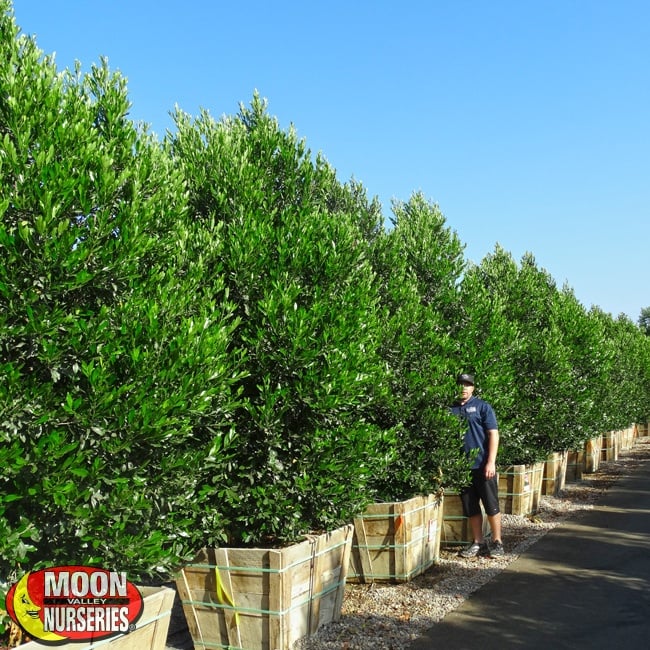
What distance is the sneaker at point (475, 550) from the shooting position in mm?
9633

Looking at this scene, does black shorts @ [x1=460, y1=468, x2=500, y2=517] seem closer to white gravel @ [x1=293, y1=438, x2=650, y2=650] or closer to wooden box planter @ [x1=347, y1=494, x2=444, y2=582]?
white gravel @ [x1=293, y1=438, x2=650, y2=650]

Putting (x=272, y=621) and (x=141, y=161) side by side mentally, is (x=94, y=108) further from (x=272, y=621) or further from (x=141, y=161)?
(x=272, y=621)

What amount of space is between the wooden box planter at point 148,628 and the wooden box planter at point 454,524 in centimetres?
600

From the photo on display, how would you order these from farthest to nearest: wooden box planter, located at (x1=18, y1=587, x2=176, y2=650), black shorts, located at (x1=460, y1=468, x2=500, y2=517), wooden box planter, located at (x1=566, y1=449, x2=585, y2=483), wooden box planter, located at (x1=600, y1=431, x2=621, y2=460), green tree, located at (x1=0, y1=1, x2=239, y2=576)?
1. wooden box planter, located at (x1=600, y1=431, x2=621, y2=460)
2. wooden box planter, located at (x1=566, y1=449, x2=585, y2=483)
3. black shorts, located at (x1=460, y1=468, x2=500, y2=517)
4. wooden box planter, located at (x1=18, y1=587, x2=176, y2=650)
5. green tree, located at (x1=0, y1=1, x2=239, y2=576)

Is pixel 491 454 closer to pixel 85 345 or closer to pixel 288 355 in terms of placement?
pixel 288 355

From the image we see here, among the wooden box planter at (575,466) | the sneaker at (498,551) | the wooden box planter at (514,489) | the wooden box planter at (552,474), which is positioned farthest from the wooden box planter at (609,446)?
the sneaker at (498,551)

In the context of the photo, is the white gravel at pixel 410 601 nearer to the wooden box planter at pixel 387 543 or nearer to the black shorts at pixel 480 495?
the wooden box planter at pixel 387 543

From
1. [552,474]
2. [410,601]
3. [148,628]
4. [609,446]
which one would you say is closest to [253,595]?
[148,628]

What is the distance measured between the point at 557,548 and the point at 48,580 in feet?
26.6

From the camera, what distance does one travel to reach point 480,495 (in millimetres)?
9664

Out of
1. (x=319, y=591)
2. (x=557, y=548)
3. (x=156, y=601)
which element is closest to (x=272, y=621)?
(x=319, y=591)

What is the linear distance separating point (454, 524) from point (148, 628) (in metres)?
6.52

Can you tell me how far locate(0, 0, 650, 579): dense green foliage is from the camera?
14.3 feet

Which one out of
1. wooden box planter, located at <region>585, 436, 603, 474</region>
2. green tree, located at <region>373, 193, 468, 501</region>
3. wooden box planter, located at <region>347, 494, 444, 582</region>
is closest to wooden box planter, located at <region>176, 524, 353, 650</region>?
wooden box planter, located at <region>347, 494, 444, 582</region>
